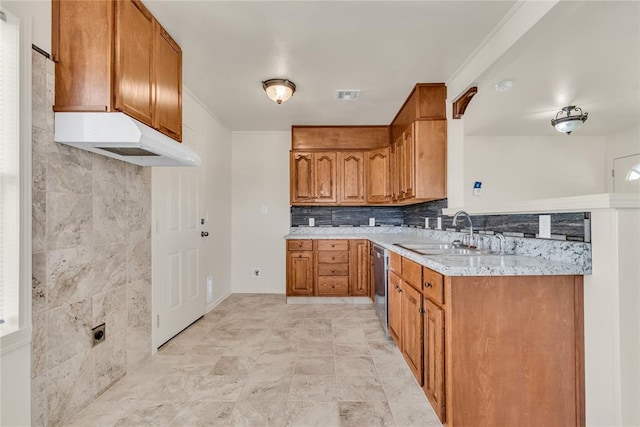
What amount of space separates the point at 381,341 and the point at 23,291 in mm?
2471

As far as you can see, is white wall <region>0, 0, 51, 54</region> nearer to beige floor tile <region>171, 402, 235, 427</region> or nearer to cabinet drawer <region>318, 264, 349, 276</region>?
beige floor tile <region>171, 402, 235, 427</region>

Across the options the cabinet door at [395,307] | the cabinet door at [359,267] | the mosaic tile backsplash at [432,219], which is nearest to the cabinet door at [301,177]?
the mosaic tile backsplash at [432,219]

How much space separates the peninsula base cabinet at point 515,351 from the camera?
4.75ft

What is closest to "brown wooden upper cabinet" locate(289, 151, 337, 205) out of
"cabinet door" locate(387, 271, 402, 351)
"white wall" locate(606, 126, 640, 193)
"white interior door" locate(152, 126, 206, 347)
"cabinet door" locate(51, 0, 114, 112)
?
"white interior door" locate(152, 126, 206, 347)

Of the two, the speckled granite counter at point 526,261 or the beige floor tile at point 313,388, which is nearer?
the speckled granite counter at point 526,261

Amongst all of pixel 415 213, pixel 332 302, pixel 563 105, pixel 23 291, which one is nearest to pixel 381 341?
pixel 332 302

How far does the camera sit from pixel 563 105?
62.3 inches

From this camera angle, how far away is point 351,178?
421 cm

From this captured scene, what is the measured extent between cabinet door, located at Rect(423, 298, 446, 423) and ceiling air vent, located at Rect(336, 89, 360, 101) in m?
2.17

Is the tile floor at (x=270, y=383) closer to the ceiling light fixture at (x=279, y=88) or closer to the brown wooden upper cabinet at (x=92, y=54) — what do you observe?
the brown wooden upper cabinet at (x=92, y=54)

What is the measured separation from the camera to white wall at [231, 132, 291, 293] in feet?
14.8

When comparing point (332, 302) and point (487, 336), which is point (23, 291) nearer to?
point (487, 336)

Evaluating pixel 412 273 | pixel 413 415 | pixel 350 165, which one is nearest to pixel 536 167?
pixel 412 273

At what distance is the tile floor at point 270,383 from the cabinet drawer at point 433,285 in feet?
2.26
